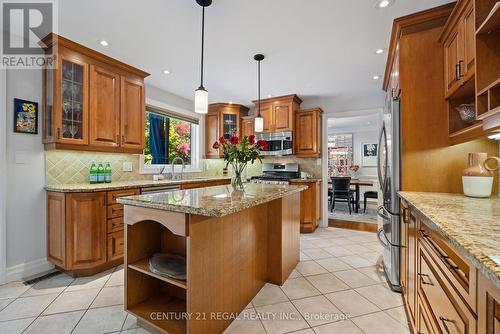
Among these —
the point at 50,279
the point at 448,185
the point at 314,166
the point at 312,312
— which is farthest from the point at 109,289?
the point at 314,166

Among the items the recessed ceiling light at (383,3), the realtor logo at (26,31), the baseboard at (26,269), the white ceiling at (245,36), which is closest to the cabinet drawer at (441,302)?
the recessed ceiling light at (383,3)

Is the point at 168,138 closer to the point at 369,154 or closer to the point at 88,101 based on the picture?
the point at 88,101

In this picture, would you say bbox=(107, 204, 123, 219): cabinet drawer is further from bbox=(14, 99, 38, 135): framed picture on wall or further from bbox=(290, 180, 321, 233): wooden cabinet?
bbox=(290, 180, 321, 233): wooden cabinet

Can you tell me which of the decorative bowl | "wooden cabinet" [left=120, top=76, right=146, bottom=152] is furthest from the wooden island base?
"wooden cabinet" [left=120, top=76, right=146, bottom=152]

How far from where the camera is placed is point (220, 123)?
4.66 m

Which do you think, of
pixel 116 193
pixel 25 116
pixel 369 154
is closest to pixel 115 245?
pixel 116 193

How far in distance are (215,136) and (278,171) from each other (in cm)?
149

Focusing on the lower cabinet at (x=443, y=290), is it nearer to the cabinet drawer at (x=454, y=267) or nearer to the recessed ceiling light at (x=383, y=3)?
the cabinet drawer at (x=454, y=267)

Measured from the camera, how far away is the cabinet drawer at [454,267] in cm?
73

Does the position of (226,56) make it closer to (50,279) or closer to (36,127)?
(36,127)

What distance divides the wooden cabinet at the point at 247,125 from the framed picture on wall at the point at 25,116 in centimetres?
319

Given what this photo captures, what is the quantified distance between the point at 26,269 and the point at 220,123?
11.4 feet

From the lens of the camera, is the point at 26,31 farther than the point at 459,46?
Yes

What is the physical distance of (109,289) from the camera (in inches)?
82.1
